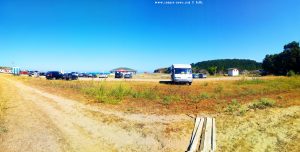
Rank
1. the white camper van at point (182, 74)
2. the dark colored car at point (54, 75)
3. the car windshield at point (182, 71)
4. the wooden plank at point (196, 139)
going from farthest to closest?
the dark colored car at point (54, 75) → the car windshield at point (182, 71) → the white camper van at point (182, 74) → the wooden plank at point (196, 139)

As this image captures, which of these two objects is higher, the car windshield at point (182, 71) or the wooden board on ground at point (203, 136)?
the car windshield at point (182, 71)

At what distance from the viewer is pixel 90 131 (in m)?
10.8

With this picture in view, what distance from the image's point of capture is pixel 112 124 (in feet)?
40.1

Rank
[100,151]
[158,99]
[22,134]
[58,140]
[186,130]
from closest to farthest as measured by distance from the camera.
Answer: [100,151]
[58,140]
[22,134]
[186,130]
[158,99]

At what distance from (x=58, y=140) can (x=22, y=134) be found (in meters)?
1.90

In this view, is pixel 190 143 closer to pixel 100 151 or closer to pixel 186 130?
pixel 186 130

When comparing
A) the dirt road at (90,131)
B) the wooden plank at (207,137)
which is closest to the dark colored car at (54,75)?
the dirt road at (90,131)

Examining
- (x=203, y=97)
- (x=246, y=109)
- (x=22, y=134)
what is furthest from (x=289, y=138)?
(x=203, y=97)

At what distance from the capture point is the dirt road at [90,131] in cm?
904

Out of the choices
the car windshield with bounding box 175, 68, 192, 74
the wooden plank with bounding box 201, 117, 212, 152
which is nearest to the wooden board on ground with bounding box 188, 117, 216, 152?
the wooden plank with bounding box 201, 117, 212, 152

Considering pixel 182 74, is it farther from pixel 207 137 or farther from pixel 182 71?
pixel 207 137

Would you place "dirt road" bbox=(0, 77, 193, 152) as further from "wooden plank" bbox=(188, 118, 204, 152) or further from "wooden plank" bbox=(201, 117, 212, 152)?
"wooden plank" bbox=(201, 117, 212, 152)

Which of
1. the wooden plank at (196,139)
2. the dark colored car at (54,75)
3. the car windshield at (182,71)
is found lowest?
the wooden plank at (196,139)

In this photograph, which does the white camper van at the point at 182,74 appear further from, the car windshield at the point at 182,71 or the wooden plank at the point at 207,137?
the wooden plank at the point at 207,137
